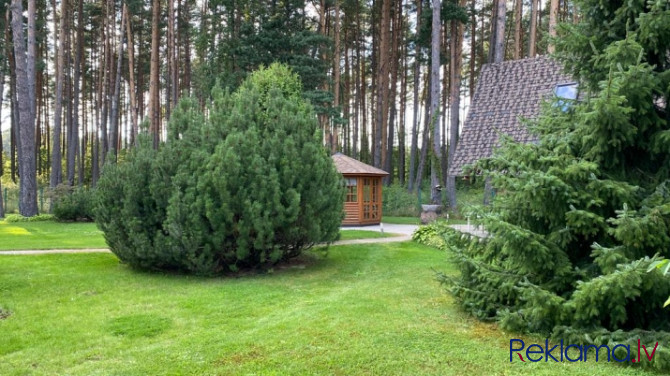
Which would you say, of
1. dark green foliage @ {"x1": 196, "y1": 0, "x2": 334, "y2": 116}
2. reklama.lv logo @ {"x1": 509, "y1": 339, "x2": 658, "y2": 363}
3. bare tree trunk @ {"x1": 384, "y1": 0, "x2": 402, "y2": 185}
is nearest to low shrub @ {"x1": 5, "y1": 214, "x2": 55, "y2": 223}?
dark green foliage @ {"x1": 196, "y1": 0, "x2": 334, "y2": 116}

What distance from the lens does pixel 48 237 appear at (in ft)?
41.8

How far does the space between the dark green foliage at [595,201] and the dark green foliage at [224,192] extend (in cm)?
379

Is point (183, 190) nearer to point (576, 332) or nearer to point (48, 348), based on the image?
point (48, 348)

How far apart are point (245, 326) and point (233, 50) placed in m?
18.9

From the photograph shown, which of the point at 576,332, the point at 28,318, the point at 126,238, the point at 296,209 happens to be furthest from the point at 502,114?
the point at 28,318

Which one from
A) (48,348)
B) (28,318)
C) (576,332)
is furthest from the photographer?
(28,318)

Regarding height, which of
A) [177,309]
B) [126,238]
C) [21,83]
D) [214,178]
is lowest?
[177,309]

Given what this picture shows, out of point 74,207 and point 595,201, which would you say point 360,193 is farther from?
point 595,201

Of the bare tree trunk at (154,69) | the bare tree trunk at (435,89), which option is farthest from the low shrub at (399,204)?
the bare tree trunk at (154,69)

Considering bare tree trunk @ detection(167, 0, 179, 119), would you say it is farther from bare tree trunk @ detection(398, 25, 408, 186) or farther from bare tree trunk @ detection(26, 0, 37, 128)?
bare tree trunk @ detection(398, 25, 408, 186)

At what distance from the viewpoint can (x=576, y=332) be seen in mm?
4379

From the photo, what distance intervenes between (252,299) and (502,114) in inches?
309

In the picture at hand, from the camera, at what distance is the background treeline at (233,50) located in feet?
66.6

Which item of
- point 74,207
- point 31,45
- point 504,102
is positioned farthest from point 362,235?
point 31,45
